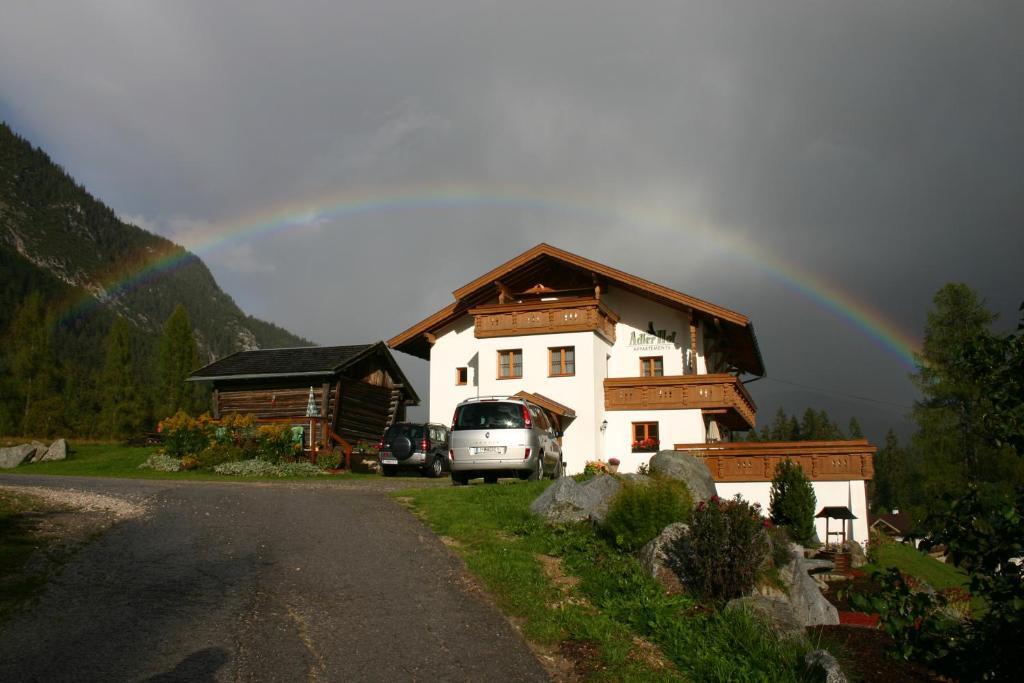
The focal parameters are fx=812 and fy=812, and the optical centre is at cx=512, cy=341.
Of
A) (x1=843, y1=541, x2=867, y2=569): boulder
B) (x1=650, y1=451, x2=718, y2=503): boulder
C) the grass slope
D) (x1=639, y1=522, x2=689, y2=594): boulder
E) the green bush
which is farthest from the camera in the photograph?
(x1=843, y1=541, x2=867, y2=569): boulder

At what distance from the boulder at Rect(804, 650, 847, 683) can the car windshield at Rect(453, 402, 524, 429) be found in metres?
13.3

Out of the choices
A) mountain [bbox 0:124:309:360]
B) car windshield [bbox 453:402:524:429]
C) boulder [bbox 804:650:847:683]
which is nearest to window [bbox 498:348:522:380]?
car windshield [bbox 453:402:524:429]

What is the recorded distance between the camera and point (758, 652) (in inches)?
315

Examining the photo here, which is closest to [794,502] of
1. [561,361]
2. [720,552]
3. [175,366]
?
[561,361]

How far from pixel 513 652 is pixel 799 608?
6114mm

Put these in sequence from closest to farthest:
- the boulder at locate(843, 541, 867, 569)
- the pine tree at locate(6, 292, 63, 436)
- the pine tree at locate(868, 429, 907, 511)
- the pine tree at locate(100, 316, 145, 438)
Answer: the boulder at locate(843, 541, 867, 569)
the pine tree at locate(6, 292, 63, 436)
the pine tree at locate(100, 316, 145, 438)
the pine tree at locate(868, 429, 907, 511)

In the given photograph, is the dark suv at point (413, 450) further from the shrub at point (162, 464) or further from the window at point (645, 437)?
the window at point (645, 437)

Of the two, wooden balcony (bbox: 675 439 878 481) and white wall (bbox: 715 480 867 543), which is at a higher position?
wooden balcony (bbox: 675 439 878 481)

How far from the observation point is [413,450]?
28125mm

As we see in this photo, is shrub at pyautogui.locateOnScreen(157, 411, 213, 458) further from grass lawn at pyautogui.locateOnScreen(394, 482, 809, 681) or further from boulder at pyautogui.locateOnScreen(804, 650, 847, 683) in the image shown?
boulder at pyautogui.locateOnScreen(804, 650, 847, 683)

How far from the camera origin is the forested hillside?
68688 millimetres

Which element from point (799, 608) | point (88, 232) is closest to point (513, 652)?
point (799, 608)

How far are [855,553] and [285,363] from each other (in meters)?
26.2

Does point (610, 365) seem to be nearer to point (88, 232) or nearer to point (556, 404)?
point (556, 404)
